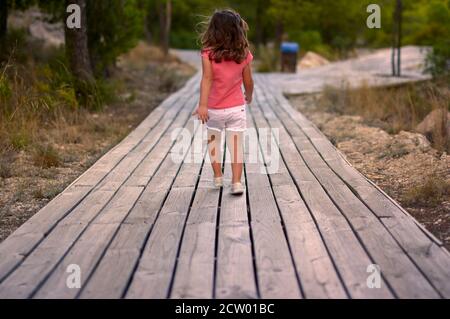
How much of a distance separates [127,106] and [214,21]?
7.49 m

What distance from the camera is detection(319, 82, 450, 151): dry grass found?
9578mm

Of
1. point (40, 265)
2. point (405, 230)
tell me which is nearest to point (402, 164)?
point (405, 230)

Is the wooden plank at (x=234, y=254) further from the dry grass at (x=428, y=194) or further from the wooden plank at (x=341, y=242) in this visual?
the dry grass at (x=428, y=194)

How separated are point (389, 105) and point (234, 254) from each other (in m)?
8.33

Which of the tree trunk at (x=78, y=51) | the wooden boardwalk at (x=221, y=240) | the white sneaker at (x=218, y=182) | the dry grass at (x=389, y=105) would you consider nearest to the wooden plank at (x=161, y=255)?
the wooden boardwalk at (x=221, y=240)

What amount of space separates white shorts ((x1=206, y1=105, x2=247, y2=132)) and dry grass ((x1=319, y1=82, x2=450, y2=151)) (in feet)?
10.7

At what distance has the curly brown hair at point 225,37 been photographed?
5367 millimetres

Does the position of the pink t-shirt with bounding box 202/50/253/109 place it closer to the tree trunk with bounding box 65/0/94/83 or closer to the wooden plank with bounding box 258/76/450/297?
the wooden plank with bounding box 258/76/450/297

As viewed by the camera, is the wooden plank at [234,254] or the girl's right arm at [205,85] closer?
the wooden plank at [234,254]

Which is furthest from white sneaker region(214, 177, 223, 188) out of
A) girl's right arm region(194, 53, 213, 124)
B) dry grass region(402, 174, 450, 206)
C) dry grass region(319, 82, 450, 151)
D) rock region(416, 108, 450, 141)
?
rock region(416, 108, 450, 141)

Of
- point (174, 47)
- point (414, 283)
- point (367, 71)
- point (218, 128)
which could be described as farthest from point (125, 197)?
point (174, 47)

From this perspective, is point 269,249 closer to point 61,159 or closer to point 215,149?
point 215,149

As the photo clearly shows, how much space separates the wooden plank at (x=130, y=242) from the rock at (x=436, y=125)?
3454 mm

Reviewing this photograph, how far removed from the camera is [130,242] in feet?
14.2
